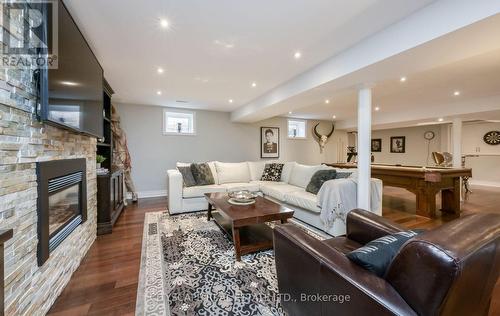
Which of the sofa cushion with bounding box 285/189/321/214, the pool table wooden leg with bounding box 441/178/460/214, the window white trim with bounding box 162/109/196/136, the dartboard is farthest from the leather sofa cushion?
the dartboard

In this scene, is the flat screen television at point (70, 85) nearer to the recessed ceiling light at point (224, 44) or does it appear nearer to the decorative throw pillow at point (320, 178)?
the recessed ceiling light at point (224, 44)

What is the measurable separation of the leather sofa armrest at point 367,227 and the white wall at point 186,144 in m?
4.71

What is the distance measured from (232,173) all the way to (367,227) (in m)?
3.35

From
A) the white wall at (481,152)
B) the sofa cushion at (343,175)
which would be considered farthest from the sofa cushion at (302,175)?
the white wall at (481,152)

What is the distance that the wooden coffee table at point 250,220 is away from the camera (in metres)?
2.20

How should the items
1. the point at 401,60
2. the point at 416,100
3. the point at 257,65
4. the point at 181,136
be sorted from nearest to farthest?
the point at 401,60
the point at 257,65
the point at 416,100
the point at 181,136

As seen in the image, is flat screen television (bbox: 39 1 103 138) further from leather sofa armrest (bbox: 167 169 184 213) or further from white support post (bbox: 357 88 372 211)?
white support post (bbox: 357 88 372 211)

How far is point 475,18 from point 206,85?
129 inches

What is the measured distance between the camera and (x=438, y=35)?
5.41ft

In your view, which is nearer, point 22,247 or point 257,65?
point 22,247

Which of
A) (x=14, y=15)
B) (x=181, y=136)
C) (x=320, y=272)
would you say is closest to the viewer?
(x=320, y=272)

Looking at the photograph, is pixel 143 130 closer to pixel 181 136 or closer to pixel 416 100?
pixel 181 136

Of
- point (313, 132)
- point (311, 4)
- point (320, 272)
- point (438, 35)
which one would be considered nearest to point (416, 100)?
point (313, 132)

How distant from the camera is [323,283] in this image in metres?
1.05
